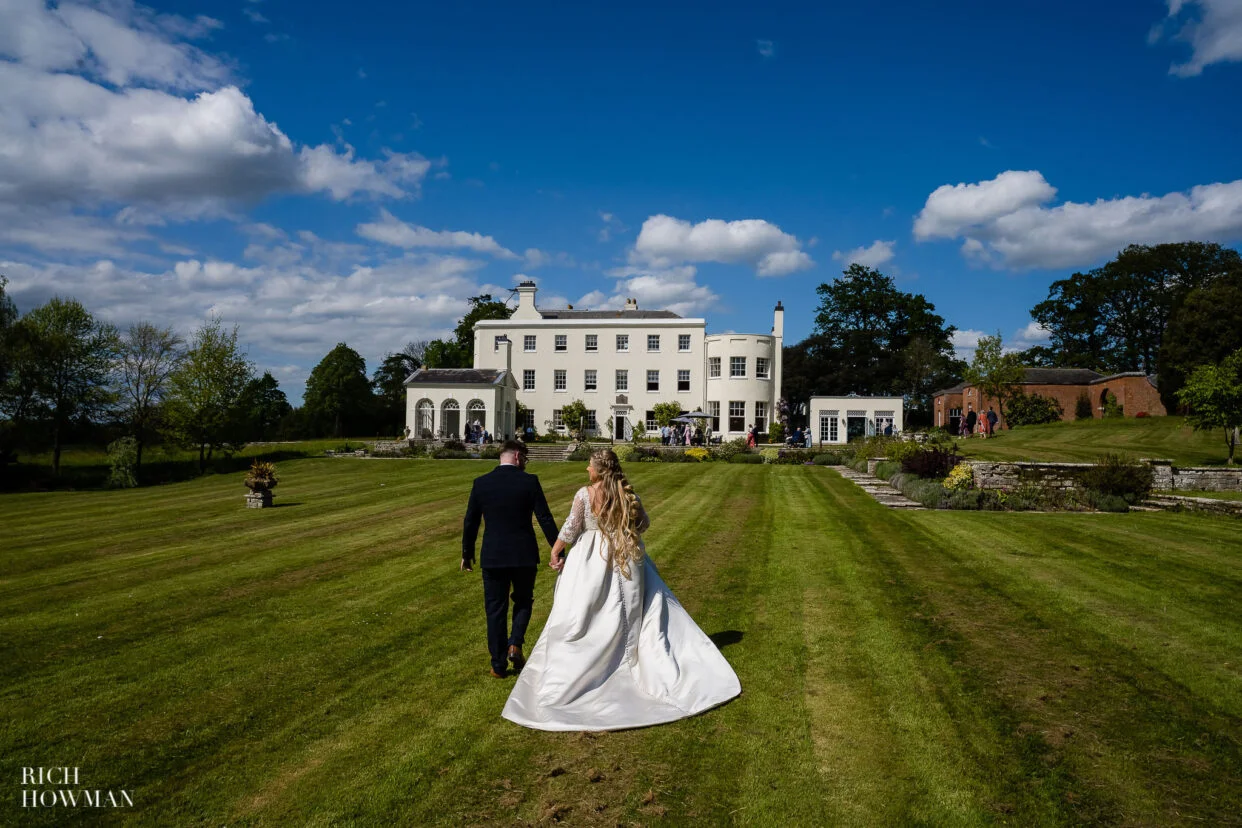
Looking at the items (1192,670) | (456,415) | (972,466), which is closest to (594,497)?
(1192,670)

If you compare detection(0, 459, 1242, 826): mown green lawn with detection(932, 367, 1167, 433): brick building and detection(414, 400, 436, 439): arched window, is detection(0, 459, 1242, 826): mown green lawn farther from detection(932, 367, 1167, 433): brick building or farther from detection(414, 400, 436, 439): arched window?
detection(932, 367, 1167, 433): brick building

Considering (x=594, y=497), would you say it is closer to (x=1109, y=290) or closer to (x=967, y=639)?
(x=967, y=639)

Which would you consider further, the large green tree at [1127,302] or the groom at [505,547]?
the large green tree at [1127,302]

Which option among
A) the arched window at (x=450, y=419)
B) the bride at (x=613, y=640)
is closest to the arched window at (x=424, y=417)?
the arched window at (x=450, y=419)

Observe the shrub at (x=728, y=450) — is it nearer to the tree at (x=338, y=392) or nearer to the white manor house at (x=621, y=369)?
the white manor house at (x=621, y=369)

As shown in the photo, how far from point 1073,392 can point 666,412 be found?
1211 inches

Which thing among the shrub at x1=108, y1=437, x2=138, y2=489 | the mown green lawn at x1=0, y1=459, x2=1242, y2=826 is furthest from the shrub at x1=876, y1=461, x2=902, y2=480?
the shrub at x1=108, y1=437, x2=138, y2=489

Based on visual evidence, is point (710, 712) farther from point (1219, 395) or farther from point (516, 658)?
point (1219, 395)

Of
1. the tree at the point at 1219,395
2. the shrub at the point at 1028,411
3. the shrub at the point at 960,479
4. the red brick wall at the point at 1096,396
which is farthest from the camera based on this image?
the shrub at the point at 1028,411

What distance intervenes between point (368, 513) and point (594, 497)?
1194 centimetres

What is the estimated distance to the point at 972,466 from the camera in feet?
58.2

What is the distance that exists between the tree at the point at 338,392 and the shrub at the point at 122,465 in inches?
1264

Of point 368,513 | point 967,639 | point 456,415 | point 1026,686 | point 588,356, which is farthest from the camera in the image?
point 588,356

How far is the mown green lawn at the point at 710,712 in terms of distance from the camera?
3.98 m
